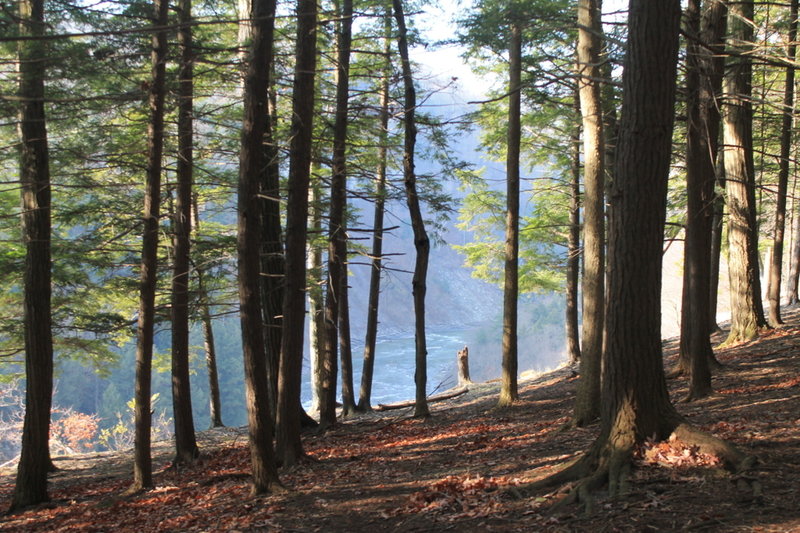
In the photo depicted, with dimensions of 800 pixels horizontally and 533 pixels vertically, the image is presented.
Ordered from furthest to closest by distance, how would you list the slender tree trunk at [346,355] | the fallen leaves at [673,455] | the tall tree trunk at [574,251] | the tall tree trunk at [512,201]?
the tall tree trunk at [574,251] → the slender tree trunk at [346,355] → the tall tree trunk at [512,201] → the fallen leaves at [673,455]

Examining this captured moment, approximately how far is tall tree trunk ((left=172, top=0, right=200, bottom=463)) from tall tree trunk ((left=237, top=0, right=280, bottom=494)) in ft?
6.81

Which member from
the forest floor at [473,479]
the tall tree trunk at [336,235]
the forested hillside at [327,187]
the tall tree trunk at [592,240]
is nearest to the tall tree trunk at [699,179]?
the forested hillside at [327,187]

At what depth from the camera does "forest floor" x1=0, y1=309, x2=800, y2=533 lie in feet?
13.4

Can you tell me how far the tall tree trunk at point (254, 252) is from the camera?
6.64m

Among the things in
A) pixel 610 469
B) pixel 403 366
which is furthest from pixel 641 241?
pixel 403 366

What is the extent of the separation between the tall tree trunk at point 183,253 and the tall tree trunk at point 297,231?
5.34 feet

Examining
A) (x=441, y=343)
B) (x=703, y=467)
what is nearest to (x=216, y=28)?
(x=703, y=467)

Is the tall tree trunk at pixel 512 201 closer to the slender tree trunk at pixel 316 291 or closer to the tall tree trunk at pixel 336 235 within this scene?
the tall tree trunk at pixel 336 235

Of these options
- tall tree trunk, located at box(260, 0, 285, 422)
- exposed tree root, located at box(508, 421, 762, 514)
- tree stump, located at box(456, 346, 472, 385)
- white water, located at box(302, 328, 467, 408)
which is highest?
tall tree trunk, located at box(260, 0, 285, 422)

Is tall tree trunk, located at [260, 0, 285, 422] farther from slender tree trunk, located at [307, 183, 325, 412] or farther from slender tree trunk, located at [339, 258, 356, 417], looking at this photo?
slender tree trunk, located at [339, 258, 356, 417]

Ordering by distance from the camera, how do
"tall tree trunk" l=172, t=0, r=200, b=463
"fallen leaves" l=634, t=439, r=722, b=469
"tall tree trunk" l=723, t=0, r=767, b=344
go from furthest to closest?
"tall tree trunk" l=723, t=0, r=767, b=344 → "tall tree trunk" l=172, t=0, r=200, b=463 → "fallen leaves" l=634, t=439, r=722, b=469

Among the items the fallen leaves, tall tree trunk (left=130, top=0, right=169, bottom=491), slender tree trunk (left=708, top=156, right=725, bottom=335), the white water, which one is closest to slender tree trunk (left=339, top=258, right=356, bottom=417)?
tall tree trunk (left=130, top=0, right=169, bottom=491)

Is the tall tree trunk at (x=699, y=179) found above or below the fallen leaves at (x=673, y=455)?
above

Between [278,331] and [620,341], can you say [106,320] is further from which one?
[620,341]
